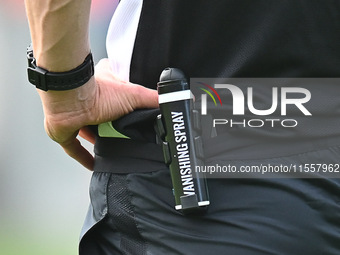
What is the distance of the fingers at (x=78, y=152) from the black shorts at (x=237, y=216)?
0.23m

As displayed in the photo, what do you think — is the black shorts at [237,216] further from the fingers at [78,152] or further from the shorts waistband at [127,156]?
the fingers at [78,152]

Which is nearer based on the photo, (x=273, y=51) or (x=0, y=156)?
(x=273, y=51)

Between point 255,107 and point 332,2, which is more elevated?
point 332,2

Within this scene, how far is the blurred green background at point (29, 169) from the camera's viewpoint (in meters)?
5.44

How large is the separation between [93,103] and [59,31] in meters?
0.18

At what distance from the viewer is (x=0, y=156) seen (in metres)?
5.96

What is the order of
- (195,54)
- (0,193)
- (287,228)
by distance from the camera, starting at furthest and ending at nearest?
(0,193) < (195,54) < (287,228)

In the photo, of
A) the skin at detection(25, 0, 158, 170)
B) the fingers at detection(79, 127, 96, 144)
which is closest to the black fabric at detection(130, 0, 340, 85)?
the skin at detection(25, 0, 158, 170)

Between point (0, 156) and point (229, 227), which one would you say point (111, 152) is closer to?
point (229, 227)

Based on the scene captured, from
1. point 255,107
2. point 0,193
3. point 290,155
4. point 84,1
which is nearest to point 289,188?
point 290,155

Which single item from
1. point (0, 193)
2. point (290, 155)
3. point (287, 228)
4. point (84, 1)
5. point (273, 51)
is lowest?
point (0, 193)

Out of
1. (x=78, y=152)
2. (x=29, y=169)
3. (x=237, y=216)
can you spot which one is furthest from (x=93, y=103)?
(x=29, y=169)

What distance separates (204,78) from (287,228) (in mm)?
348

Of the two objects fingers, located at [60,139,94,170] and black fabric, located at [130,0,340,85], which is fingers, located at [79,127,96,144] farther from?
black fabric, located at [130,0,340,85]
